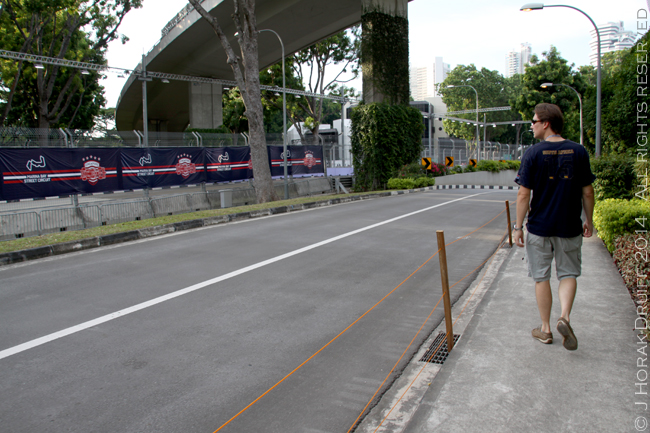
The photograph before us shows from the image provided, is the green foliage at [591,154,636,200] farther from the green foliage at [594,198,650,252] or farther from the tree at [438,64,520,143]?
the tree at [438,64,520,143]

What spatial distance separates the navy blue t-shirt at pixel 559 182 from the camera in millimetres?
4043

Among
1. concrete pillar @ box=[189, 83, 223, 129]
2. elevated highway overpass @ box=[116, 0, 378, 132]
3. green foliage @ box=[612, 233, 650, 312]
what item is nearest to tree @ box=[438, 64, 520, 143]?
elevated highway overpass @ box=[116, 0, 378, 132]

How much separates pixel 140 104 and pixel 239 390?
55537mm

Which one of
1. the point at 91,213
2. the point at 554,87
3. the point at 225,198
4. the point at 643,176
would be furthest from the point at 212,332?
the point at 554,87

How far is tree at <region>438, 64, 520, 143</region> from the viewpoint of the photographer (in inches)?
2891

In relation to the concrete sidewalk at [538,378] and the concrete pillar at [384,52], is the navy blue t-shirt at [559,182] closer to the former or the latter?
the concrete sidewalk at [538,378]

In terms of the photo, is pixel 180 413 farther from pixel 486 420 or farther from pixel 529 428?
pixel 529 428

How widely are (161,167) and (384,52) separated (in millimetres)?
17355

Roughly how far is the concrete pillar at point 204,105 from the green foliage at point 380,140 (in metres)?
15.5

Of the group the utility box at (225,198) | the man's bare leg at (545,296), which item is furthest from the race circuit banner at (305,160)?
the man's bare leg at (545,296)

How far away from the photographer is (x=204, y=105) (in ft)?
132

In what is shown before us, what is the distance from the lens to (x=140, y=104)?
53.8 meters

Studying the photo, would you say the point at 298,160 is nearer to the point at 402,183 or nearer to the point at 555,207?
the point at 402,183

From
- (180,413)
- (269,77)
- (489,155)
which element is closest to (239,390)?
(180,413)
